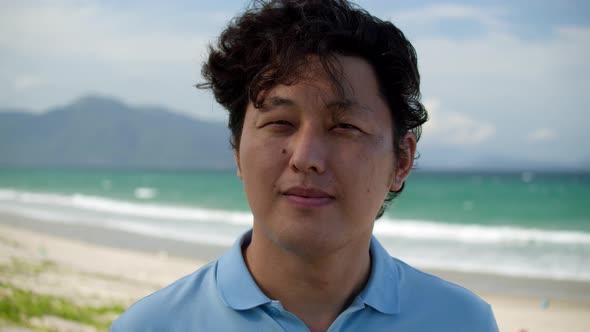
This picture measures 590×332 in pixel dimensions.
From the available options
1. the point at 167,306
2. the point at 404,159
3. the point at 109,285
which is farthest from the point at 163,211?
the point at 167,306

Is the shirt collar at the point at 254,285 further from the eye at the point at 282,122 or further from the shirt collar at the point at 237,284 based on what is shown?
the eye at the point at 282,122

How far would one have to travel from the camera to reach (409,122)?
2.26 m

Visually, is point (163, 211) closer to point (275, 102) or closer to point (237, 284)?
point (237, 284)

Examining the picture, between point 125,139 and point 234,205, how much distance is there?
12359 cm

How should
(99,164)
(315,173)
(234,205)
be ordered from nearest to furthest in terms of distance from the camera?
(315,173) < (234,205) < (99,164)

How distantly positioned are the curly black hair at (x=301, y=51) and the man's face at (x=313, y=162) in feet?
0.19

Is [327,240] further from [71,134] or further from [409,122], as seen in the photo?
[71,134]

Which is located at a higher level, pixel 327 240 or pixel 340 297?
pixel 327 240

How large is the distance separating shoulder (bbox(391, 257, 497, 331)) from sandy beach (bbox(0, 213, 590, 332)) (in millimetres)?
4353

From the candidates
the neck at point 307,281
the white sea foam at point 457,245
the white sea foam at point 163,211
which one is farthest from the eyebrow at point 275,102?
the white sea foam at point 163,211

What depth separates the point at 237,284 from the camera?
1936mm

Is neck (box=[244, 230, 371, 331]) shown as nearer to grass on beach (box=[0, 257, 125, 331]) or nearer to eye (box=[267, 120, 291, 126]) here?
eye (box=[267, 120, 291, 126])

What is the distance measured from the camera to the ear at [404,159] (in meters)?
2.24

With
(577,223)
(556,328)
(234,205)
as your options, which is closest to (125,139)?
(234,205)
